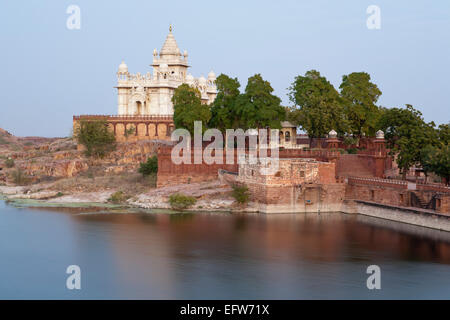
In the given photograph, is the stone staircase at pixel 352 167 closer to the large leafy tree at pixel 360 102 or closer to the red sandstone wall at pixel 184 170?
the large leafy tree at pixel 360 102

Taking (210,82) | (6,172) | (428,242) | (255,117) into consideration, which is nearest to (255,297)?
(428,242)

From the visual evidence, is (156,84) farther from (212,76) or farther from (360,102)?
(360,102)

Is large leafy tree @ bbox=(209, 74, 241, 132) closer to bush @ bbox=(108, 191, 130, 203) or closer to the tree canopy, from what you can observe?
the tree canopy

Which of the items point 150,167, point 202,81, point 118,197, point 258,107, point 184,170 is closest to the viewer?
point 118,197

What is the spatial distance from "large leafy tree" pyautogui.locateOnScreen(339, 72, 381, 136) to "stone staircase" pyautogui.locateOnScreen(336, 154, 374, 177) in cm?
599

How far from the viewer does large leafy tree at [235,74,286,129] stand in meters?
57.8

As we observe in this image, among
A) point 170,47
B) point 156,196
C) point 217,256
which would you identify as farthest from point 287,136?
point 217,256

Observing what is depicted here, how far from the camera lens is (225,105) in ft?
196

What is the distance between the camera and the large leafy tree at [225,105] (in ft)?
194

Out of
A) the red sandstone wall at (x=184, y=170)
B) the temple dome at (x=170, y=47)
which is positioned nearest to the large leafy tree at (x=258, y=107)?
the red sandstone wall at (x=184, y=170)

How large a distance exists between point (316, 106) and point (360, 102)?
5174 mm

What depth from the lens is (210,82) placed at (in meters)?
78.4

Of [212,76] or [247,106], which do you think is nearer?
[247,106]

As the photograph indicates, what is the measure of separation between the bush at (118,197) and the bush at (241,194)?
29.7ft
